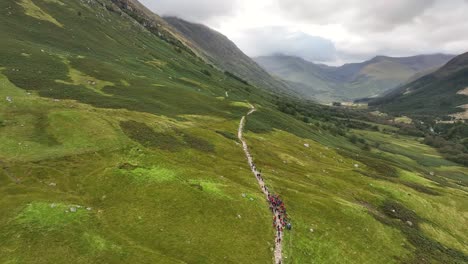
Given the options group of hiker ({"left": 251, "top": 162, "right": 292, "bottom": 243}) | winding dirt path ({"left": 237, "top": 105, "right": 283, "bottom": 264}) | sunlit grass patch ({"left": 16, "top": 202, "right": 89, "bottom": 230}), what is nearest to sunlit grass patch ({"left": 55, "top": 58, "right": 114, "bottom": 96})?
winding dirt path ({"left": 237, "top": 105, "right": 283, "bottom": 264})

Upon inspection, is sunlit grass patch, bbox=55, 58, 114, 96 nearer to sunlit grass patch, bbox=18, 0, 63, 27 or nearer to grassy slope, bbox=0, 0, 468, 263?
grassy slope, bbox=0, 0, 468, 263

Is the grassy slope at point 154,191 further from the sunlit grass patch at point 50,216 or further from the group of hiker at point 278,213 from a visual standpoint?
the group of hiker at point 278,213

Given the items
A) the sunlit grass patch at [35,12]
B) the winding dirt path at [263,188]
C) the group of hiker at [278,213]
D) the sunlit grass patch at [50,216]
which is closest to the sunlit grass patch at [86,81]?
the winding dirt path at [263,188]

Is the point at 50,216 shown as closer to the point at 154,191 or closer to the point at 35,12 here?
the point at 154,191

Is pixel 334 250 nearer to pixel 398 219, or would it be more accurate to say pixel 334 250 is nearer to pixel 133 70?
pixel 398 219

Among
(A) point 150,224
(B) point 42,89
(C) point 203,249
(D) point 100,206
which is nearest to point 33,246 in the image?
(D) point 100,206
